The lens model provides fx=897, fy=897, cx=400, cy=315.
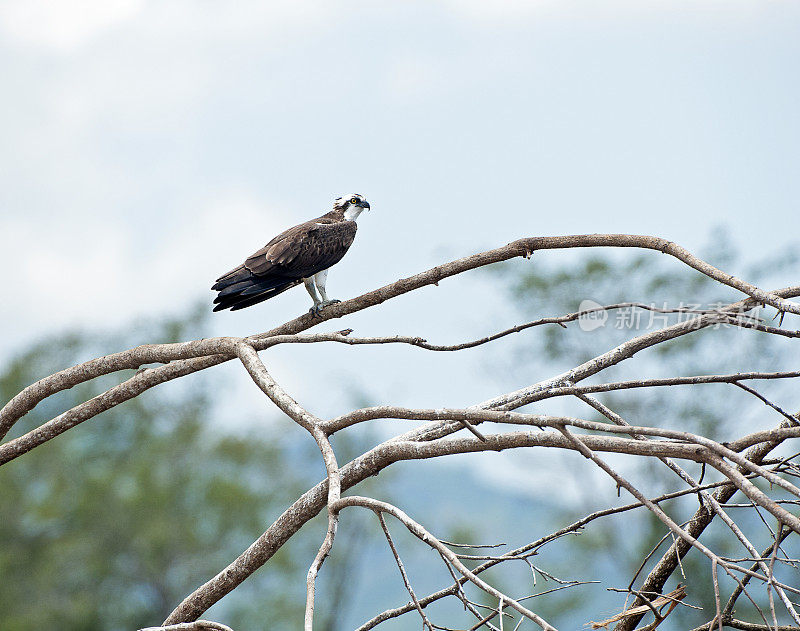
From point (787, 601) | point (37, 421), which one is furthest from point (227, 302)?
point (37, 421)

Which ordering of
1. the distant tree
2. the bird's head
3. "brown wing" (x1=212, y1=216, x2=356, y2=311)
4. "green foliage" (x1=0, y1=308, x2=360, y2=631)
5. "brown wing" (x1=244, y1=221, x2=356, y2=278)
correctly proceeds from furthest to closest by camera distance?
"green foliage" (x1=0, y1=308, x2=360, y2=631)
the bird's head
"brown wing" (x1=244, y1=221, x2=356, y2=278)
"brown wing" (x1=212, y1=216, x2=356, y2=311)
the distant tree

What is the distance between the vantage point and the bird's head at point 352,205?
537 centimetres

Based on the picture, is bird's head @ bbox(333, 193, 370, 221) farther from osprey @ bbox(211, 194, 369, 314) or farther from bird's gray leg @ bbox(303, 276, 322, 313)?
bird's gray leg @ bbox(303, 276, 322, 313)

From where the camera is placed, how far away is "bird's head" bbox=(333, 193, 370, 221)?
5.37 metres

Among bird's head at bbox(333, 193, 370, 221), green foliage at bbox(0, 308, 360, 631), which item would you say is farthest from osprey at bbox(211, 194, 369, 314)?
green foliage at bbox(0, 308, 360, 631)

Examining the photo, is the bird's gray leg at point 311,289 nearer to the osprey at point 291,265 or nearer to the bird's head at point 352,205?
the osprey at point 291,265

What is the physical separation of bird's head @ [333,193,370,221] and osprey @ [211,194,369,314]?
7.3 inches

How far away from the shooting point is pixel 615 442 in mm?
1536

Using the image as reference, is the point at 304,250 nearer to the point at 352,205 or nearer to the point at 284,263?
the point at 284,263

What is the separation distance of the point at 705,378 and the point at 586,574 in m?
15.1

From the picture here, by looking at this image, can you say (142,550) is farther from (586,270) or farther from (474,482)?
(474,482)

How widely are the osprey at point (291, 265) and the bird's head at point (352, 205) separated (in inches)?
7.3

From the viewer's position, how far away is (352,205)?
17.7 feet

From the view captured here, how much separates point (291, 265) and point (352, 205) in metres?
1.11
